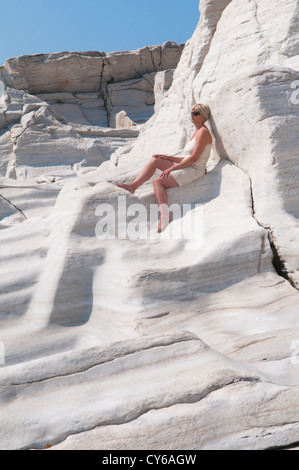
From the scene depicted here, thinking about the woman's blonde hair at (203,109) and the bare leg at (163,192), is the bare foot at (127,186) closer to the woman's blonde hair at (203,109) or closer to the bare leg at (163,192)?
the bare leg at (163,192)

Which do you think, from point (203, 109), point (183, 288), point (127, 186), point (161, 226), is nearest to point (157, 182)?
point (127, 186)

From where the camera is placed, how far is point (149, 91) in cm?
1673

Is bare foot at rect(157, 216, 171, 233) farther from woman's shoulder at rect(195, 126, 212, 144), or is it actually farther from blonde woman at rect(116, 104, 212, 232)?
woman's shoulder at rect(195, 126, 212, 144)

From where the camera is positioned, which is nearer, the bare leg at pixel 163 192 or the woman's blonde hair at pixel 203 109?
the bare leg at pixel 163 192

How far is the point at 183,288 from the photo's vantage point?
3.15 meters

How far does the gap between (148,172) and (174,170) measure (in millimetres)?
261

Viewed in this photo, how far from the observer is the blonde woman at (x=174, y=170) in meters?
3.91

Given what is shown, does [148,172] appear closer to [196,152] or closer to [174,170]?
[174,170]

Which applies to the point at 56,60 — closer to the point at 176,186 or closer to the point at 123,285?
the point at 176,186

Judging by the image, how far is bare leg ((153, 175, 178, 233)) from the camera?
3.84 m

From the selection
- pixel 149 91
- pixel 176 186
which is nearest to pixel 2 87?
pixel 149 91

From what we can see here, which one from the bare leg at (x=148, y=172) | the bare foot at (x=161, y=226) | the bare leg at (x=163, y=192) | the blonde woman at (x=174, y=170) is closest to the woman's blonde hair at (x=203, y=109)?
the blonde woman at (x=174, y=170)

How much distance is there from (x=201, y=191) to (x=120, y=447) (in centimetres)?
269

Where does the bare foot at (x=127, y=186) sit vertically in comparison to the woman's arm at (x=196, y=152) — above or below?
below
